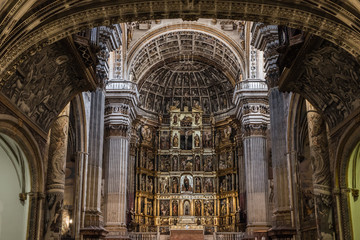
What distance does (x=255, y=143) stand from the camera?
31.2m

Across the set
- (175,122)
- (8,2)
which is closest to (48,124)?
(8,2)

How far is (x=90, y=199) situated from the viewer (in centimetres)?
2008

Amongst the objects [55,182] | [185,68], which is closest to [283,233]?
[55,182]

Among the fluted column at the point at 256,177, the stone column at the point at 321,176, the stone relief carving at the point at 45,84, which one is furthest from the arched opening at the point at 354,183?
the fluted column at the point at 256,177

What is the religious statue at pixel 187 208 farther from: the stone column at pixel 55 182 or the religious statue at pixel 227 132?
the stone column at pixel 55 182

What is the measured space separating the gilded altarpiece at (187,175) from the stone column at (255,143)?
15.0ft

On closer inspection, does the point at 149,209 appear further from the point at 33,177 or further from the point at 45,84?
the point at 45,84

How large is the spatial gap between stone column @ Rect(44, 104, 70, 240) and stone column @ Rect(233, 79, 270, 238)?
16.8m

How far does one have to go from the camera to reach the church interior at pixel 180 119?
1174 cm

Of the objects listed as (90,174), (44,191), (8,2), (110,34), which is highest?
(110,34)

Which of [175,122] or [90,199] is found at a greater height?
[175,122]

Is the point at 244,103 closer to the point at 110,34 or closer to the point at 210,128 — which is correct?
the point at 210,128

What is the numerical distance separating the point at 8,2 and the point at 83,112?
34.9 ft

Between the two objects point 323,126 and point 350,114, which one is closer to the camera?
point 350,114
